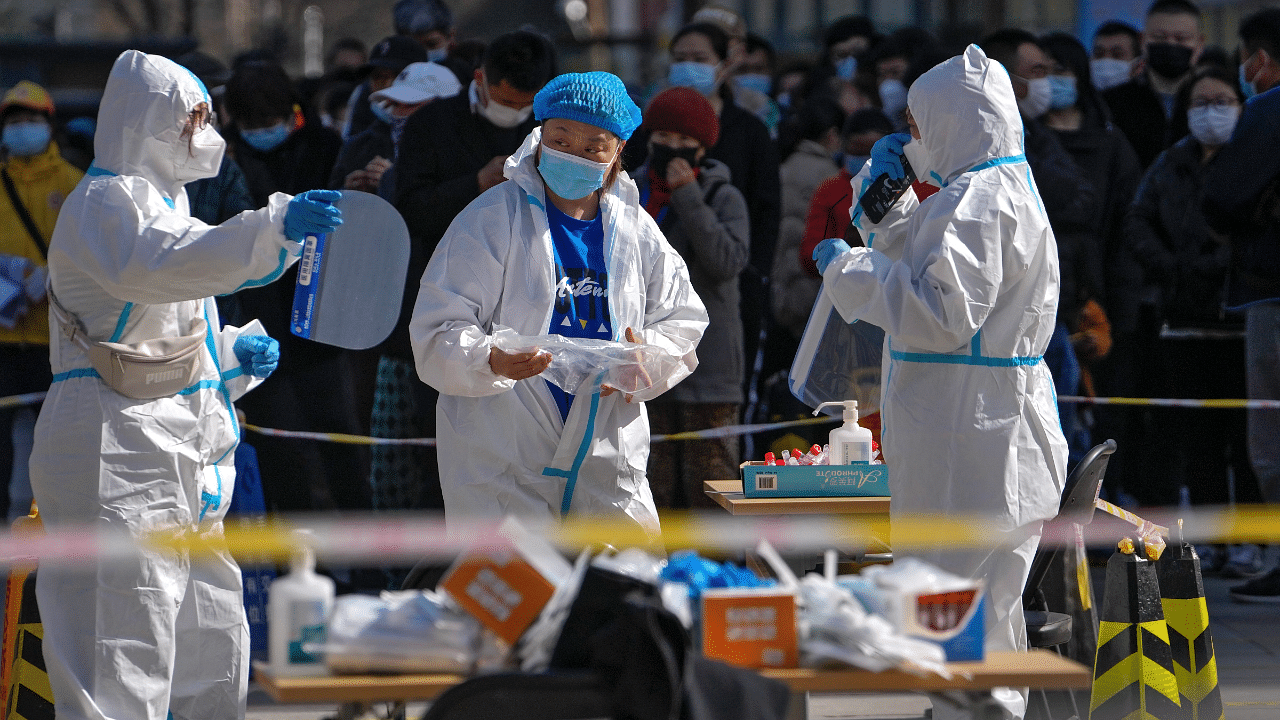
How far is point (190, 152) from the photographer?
430 cm

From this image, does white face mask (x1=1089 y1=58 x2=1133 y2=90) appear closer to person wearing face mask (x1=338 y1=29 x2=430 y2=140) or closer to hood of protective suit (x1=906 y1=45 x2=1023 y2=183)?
person wearing face mask (x1=338 y1=29 x2=430 y2=140)

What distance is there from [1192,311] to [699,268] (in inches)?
101

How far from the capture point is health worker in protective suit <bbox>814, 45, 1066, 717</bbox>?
398 centimetres

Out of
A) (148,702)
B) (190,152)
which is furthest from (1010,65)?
(148,702)

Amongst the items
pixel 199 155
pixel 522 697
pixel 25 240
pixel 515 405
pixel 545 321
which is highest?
pixel 199 155

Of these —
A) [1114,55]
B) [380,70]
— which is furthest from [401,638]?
[1114,55]

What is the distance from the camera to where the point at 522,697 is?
2.64m

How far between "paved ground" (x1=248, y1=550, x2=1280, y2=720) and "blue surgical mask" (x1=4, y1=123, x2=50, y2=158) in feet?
10.6

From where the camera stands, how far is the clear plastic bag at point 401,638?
2.65 metres

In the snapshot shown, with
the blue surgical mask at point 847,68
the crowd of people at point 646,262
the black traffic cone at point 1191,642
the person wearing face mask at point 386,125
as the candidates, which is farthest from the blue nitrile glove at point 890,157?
the blue surgical mask at point 847,68

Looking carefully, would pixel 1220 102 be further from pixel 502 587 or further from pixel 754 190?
pixel 502 587

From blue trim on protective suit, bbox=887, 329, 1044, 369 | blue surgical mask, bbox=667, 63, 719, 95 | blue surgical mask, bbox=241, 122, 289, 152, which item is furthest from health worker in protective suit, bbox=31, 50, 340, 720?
blue surgical mask, bbox=667, 63, 719, 95

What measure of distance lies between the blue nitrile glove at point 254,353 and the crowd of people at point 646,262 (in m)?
0.01

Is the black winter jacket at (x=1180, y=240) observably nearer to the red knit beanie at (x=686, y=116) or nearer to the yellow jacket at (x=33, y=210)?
the red knit beanie at (x=686, y=116)
